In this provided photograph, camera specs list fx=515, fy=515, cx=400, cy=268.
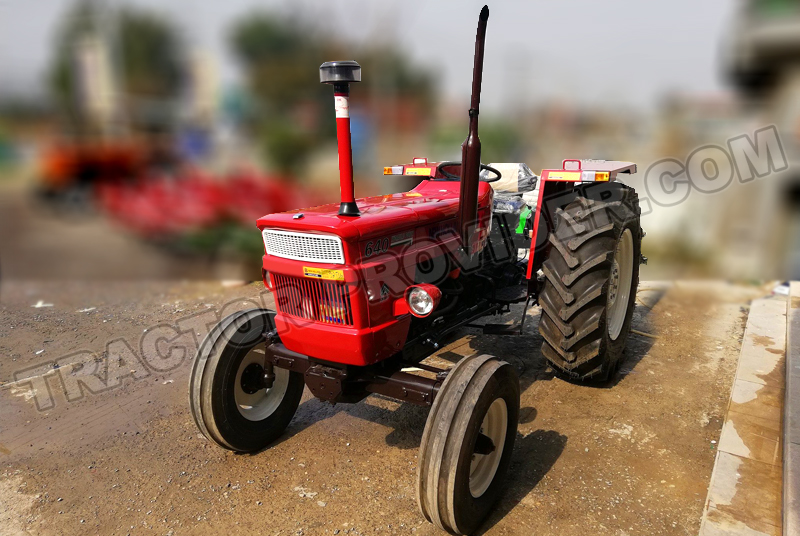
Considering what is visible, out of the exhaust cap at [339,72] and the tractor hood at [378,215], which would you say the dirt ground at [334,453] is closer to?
the tractor hood at [378,215]

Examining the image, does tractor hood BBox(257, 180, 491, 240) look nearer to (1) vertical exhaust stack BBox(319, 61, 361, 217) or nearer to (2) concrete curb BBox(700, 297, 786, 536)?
(1) vertical exhaust stack BBox(319, 61, 361, 217)

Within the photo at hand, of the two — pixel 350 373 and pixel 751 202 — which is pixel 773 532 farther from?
pixel 350 373

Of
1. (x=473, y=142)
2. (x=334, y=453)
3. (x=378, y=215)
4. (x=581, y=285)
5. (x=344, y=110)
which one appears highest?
(x=344, y=110)

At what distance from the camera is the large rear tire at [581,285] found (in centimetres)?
319

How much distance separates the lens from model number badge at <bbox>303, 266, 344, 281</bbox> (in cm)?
244

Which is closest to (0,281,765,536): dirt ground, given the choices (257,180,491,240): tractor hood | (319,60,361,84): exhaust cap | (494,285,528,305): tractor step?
(494,285,528,305): tractor step

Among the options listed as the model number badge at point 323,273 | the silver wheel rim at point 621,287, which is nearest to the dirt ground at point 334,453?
the silver wheel rim at point 621,287

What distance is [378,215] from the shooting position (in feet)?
8.62

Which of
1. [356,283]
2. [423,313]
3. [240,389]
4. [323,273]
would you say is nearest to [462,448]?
[423,313]

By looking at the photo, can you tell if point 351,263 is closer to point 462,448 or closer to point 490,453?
point 462,448

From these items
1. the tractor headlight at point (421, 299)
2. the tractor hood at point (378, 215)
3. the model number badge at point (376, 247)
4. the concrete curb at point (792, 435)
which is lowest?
the concrete curb at point (792, 435)

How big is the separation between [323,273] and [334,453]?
1164 millimetres

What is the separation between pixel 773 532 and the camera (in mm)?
2266

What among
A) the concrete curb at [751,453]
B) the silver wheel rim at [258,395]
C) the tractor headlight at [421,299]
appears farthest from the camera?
the silver wheel rim at [258,395]
